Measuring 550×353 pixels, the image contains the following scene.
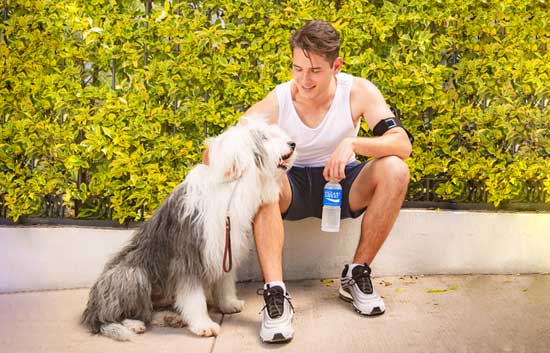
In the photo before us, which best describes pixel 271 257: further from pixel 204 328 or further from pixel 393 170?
pixel 393 170

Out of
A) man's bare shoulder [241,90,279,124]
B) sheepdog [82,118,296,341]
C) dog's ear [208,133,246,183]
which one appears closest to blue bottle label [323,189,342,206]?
sheepdog [82,118,296,341]

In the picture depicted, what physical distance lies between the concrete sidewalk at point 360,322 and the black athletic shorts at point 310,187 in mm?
516

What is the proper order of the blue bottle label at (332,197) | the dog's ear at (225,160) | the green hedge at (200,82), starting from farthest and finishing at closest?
1. the green hedge at (200,82)
2. the blue bottle label at (332,197)
3. the dog's ear at (225,160)

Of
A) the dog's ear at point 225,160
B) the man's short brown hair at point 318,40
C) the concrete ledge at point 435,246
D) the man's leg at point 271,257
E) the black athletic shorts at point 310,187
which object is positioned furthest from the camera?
the concrete ledge at point 435,246

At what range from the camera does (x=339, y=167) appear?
3.51 meters

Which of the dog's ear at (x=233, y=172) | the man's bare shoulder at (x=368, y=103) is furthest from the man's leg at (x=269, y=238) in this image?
the man's bare shoulder at (x=368, y=103)

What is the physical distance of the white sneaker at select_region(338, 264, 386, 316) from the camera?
12.1ft

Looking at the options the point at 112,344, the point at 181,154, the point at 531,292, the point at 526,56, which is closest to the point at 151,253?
the point at 112,344

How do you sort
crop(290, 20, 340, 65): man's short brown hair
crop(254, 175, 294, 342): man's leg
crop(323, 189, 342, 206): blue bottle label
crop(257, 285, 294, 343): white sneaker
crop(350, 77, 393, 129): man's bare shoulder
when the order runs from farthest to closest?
crop(350, 77, 393, 129): man's bare shoulder
crop(323, 189, 342, 206): blue bottle label
crop(290, 20, 340, 65): man's short brown hair
crop(254, 175, 294, 342): man's leg
crop(257, 285, 294, 343): white sneaker

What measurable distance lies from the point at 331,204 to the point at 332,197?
4 centimetres

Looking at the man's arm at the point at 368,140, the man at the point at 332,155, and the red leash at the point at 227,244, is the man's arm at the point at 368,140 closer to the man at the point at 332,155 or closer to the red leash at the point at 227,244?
the man at the point at 332,155

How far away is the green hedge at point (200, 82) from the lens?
4.08 metres

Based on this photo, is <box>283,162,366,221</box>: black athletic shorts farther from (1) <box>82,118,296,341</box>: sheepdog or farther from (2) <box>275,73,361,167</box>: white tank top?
(1) <box>82,118,296,341</box>: sheepdog

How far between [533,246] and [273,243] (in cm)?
180
